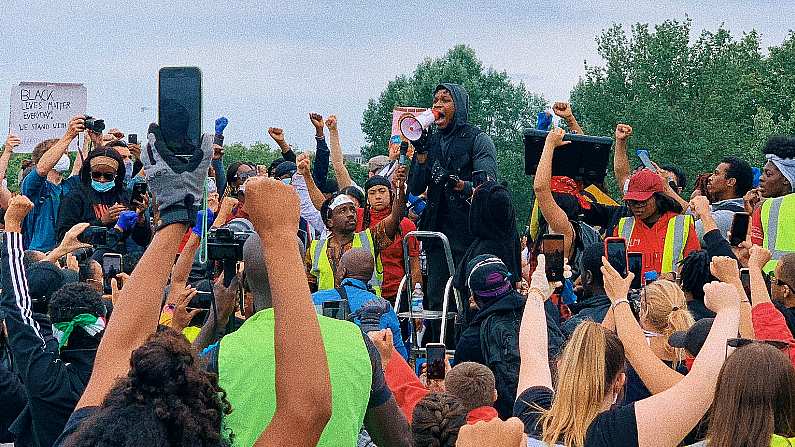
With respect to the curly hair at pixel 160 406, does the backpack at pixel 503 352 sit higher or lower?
lower

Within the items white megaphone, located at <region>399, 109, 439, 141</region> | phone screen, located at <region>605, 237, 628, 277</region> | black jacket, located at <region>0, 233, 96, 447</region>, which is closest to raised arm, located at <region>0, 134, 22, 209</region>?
white megaphone, located at <region>399, 109, 439, 141</region>

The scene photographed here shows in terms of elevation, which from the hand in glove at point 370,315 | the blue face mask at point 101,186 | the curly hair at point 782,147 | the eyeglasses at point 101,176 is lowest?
the hand in glove at point 370,315

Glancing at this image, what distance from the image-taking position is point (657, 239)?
27.7 ft

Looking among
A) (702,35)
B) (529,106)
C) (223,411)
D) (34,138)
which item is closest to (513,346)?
(223,411)

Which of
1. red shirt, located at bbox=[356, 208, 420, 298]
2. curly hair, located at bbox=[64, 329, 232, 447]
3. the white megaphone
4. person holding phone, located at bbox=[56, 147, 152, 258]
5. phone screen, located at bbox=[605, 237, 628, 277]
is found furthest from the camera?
person holding phone, located at bbox=[56, 147, 152, 258]

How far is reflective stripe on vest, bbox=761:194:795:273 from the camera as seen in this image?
305 inches

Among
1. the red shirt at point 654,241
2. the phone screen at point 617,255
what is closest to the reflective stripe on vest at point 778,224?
the red shirt at point 654,241

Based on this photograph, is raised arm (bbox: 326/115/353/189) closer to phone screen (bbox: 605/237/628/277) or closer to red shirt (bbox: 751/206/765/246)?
red shirt (bbox: 751/206/765/246)

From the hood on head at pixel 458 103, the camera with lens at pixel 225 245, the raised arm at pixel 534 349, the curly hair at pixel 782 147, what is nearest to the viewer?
the camera with lens at pixel 225 245

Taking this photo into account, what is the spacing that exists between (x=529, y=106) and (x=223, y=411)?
5301cm

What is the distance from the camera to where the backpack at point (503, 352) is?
6.31 m

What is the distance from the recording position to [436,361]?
17.6ft

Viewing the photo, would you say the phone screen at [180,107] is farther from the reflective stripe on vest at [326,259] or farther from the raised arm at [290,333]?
the reflective stripe on vest at [326,259]

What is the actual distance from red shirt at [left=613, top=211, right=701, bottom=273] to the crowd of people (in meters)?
0.02
